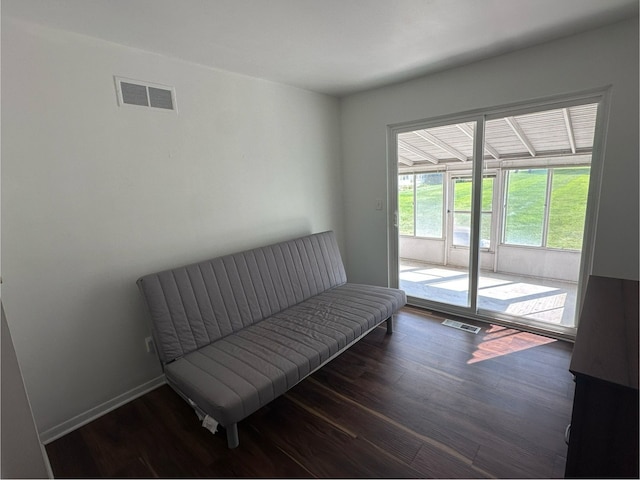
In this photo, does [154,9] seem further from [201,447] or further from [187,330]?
[201,447]

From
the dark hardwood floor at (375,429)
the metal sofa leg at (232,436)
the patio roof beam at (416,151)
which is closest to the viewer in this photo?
the dark hardwood floor at (375,429)

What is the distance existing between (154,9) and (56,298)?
172 cm

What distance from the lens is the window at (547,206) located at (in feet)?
8.27

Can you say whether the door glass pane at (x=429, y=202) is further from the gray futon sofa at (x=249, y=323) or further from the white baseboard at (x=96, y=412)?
the white baseboard at (x=96, y=412)

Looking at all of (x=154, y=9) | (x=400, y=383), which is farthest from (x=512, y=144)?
(x=154, y=9)

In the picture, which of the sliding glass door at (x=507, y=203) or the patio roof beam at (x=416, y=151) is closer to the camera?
the sliding glass door at (x=507, y=203)

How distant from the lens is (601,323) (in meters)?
1.31

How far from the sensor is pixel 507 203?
121 inches

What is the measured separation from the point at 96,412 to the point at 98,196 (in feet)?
4.64

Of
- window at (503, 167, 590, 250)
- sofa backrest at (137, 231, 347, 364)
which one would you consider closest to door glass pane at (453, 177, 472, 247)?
window at (503, 167, 590, 250)

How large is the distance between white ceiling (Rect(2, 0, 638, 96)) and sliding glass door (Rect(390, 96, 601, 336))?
679mm

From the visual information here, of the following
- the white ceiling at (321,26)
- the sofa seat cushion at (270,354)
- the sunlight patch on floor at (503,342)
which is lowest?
the sunlight patch on floor at (503,342)

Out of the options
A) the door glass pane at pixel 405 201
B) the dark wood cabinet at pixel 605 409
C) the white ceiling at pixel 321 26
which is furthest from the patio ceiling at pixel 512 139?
the dark wood cabinet at pixel 605 409

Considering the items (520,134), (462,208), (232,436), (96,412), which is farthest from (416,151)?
(96,412)
